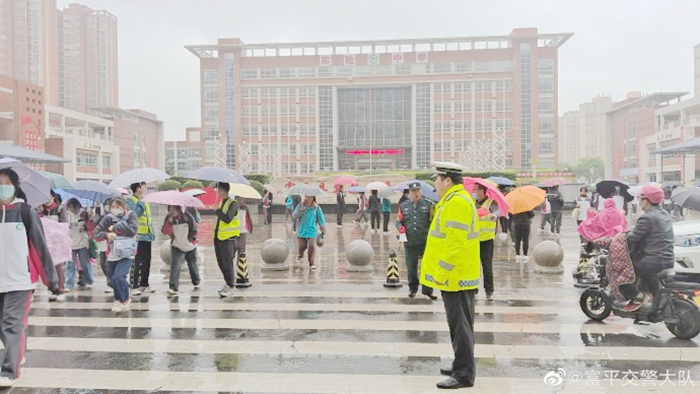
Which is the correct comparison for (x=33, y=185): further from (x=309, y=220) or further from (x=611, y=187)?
(x=611, y=187)

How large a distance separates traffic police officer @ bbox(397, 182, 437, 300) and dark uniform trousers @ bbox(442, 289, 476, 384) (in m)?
3.82

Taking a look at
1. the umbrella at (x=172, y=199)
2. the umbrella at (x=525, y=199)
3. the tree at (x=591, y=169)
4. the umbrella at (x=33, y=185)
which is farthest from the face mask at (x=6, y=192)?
the tree at (x=591, y=169)

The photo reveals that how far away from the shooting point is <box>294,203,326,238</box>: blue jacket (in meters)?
11.6

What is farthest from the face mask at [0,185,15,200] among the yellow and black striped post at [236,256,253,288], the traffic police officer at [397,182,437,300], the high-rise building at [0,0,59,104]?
the high-rise building at [0,0,59,104]

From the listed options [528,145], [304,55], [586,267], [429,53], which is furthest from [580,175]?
[586,267]

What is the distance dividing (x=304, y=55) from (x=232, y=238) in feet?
258

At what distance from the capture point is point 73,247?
31.8 feet

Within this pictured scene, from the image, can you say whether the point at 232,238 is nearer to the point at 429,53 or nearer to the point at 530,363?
the point at 530,363

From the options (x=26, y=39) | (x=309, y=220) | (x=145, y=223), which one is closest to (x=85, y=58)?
(x=26, y=39)

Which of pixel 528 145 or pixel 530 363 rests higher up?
pixel 528 145

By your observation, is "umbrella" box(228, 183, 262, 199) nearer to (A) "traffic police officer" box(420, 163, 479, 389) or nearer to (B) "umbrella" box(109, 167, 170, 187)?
(B) "umbrella" box(109, 167, 170, 187)

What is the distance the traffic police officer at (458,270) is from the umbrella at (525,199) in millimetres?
6547

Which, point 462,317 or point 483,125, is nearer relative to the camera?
point 462,317

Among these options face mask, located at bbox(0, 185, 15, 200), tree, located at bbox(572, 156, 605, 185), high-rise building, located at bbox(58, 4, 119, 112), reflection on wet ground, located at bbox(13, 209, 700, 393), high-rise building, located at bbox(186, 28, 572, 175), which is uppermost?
high-rise building, located at bbox(58, 4, 119, 112)
